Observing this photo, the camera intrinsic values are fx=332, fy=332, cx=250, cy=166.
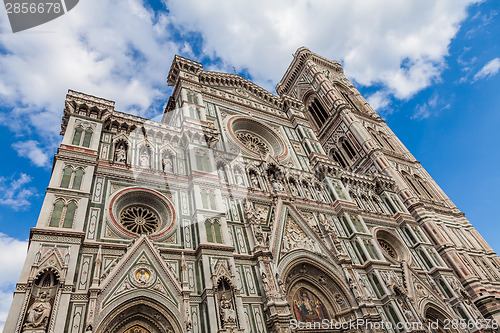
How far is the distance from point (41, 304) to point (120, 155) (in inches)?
290

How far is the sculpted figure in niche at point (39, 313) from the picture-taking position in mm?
9172

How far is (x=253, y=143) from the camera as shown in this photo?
2292cm

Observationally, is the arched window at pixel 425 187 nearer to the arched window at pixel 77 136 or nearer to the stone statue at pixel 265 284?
the stone statue at pixel 265 284

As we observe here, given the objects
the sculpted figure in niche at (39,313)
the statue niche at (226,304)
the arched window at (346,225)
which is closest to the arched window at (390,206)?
the arched window at (346,225)

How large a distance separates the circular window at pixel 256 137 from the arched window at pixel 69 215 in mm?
11055

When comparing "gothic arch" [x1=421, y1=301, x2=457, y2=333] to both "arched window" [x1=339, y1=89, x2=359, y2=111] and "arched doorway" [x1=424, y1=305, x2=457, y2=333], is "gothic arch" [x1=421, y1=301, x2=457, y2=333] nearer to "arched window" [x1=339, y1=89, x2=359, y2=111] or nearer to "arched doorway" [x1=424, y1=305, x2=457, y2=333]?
"arched doorway" [x1=424, y1=305, x2=457, y2=333]

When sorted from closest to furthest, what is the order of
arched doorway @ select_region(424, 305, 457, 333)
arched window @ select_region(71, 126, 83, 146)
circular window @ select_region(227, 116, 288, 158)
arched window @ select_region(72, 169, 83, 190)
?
arched window @ select_region(72, 169, 83, 190)
arched window @ select_region(71, 126, 83, 146)
arched doorway @ select_region(424, 305, 457, 333)
circular window @ select_region(227, 116, 288, 158)

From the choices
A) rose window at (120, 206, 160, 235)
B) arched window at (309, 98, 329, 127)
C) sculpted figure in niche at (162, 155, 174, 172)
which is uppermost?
arched window at (309, 98, 329, 127)

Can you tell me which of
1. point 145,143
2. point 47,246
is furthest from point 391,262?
point 47,246

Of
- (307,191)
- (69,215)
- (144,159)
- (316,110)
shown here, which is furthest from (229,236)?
(316,110)

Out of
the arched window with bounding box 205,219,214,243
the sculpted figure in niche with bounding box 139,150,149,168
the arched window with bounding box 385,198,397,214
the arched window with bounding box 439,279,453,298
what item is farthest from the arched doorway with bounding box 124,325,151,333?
the arched window with bounding box 385,198,397,214

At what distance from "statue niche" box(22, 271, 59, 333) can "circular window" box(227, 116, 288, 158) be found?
13.3 m

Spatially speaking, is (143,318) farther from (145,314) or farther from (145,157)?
(145,157)

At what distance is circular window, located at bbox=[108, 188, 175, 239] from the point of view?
42.9ft
